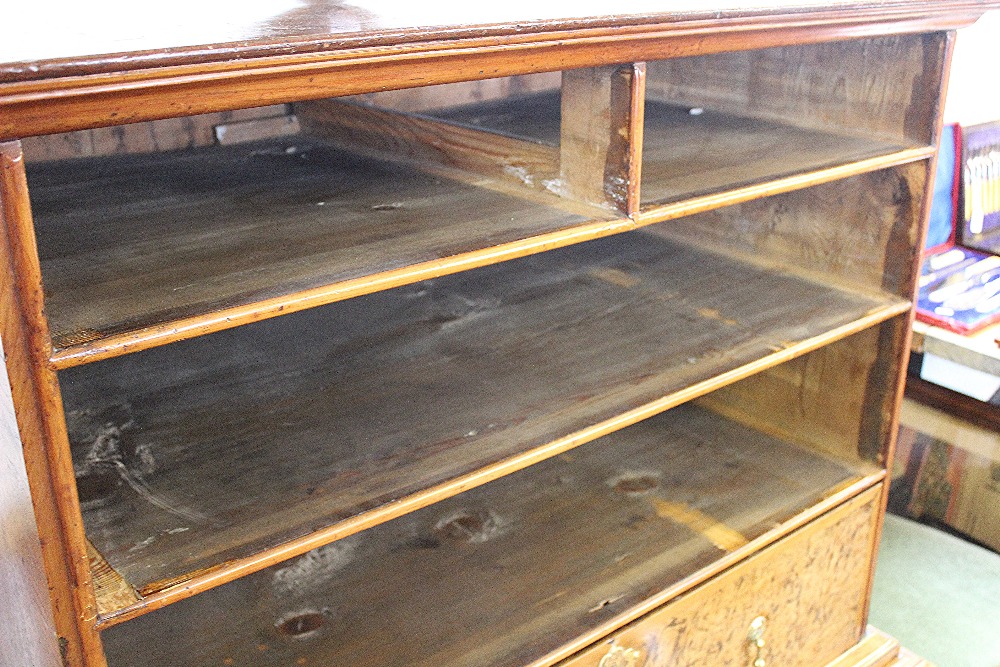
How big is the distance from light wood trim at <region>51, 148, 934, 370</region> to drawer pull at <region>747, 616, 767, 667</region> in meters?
0.80

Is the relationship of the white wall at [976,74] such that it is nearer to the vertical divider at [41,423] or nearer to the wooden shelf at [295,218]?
the wooden shelf at [295,218]

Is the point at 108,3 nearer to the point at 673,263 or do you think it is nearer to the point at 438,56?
the point at 438,56

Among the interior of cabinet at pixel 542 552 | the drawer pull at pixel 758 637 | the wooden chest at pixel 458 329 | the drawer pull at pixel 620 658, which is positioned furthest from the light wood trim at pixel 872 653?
the drawer pull at pixel 620 658

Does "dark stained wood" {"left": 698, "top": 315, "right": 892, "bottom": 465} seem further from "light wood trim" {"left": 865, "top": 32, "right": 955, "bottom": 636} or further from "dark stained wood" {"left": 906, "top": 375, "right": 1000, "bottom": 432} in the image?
"dark stained wood" {"left": 906, "top": 375, "right": 1000, "bottom": 432}

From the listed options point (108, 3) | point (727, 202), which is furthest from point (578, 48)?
point (108, 3)

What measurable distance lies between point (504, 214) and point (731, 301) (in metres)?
0.62

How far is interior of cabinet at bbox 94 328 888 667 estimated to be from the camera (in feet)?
4.65

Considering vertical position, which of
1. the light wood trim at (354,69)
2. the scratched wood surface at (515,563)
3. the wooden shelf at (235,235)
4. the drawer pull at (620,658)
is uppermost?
the light wood trim at (354,69)

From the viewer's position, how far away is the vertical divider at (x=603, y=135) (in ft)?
3.96

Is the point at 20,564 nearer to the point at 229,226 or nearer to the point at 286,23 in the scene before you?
the point at 229,226

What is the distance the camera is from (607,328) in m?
1.61

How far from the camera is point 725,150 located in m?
1.58

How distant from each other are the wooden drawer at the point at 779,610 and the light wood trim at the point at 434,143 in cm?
72

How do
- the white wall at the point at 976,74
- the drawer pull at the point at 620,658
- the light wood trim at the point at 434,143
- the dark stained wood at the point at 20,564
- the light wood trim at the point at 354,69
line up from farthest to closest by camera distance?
1. the white wall at the point at 976,74
2. the drawer pull at the point at 620,658
3. the light wood trim at the point at 434,143
4. the dark stained wood at the point at 20,564
5. the light wood trim at the point at 354,69
